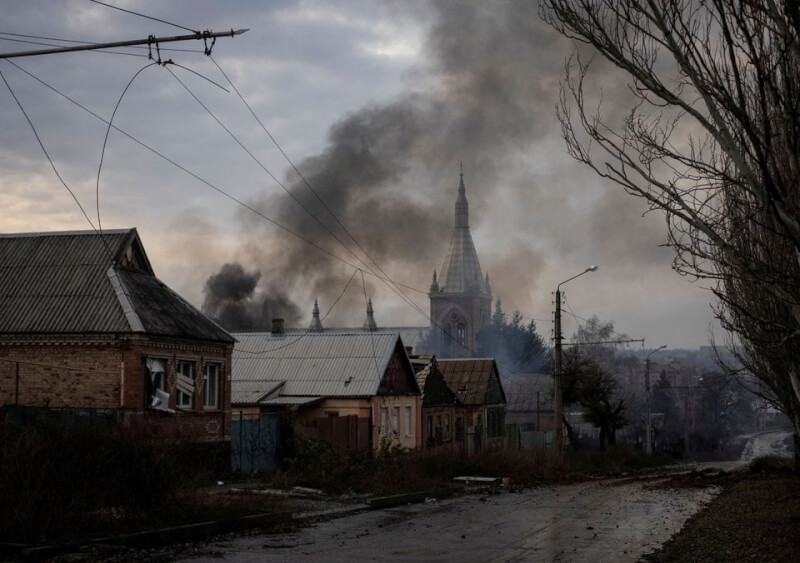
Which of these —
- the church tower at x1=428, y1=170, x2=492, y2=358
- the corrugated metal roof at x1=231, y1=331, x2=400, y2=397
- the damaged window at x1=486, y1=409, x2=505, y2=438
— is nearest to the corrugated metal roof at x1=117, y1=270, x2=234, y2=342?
the corrugated metal roof at x1=231, y1=331, x2=400, y2=397

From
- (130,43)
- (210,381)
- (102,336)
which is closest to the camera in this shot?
(130,43)

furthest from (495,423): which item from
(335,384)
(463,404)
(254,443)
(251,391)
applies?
(254,443)

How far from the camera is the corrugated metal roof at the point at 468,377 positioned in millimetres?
52250

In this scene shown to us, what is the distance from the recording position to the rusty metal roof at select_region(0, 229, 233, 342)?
25641 mm

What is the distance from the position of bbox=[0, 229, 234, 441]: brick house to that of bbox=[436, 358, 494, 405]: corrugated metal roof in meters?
24.5

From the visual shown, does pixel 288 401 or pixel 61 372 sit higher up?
pixel 61 372

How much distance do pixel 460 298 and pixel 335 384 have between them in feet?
316

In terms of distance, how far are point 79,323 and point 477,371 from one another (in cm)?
Result: 3177

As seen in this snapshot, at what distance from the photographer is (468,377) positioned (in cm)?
5391

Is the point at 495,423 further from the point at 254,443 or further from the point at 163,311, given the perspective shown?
the point at 163,311

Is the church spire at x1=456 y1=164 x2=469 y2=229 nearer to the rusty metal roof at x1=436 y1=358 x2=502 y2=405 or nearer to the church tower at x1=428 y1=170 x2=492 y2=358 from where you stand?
the church tower at x1=428 y1=170 x2=492 y2=358

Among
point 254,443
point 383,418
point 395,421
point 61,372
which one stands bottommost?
point 254,443

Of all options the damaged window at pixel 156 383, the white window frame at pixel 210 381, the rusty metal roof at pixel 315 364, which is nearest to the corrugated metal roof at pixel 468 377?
the rusty metal roof at pixel 315 364

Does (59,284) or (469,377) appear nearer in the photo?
(59,284)
